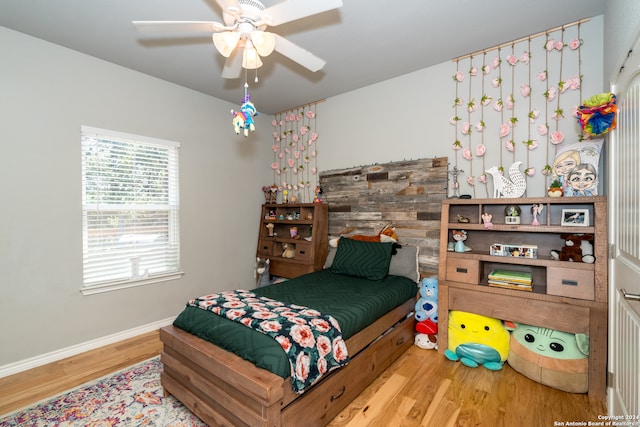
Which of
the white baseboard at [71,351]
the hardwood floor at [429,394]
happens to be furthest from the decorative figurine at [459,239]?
the white baseboard at [71,351]

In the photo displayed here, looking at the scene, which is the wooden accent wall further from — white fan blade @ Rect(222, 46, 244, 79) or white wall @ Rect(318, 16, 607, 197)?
white fan blade @ Rect(222, 46, 244, 79)

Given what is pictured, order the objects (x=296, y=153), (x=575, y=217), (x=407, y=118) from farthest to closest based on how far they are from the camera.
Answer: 1. (x=296, y=153)
2. (x=407, y=118)
3. (x=575, y=217)

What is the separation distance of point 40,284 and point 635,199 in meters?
3.95

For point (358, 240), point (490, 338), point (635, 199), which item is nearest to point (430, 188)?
point (358, 240)

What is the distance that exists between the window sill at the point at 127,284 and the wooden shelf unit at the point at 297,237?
113cm

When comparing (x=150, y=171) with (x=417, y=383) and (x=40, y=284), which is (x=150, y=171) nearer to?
(x=40, y=284)

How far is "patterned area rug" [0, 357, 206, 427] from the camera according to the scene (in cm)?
172

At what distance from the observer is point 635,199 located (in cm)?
128

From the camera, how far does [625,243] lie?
4.83 feet

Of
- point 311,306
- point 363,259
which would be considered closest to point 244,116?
point 311,306

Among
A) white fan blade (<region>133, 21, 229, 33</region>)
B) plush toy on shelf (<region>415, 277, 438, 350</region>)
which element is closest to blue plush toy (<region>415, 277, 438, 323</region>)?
plush toy on shelf (<region>415, 277, 438, 350</region>)

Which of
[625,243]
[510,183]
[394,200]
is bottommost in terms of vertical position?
[625,243]

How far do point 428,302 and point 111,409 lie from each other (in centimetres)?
251

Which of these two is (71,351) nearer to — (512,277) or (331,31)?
(331,31)
